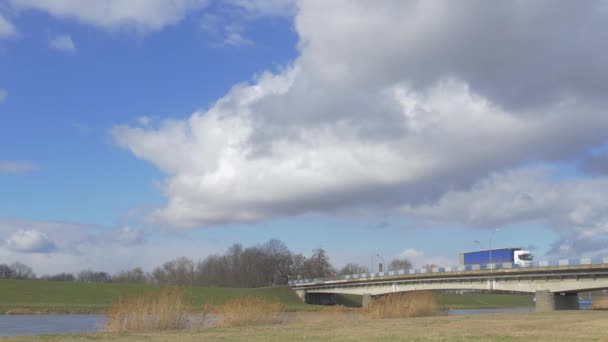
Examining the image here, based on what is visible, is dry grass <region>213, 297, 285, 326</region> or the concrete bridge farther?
the concrete bridge

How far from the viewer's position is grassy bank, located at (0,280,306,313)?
79188 mm

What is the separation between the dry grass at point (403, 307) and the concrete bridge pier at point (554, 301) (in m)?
12.3

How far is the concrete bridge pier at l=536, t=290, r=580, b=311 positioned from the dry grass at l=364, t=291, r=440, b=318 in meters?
12.3

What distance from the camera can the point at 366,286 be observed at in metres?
103

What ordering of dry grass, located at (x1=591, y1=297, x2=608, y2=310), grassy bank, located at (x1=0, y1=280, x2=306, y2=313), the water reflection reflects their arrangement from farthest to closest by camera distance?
grassy bank, located at (x1=0, y1=280, x2=306, y2=313), dry grass, located at (x1=591, y1=297, x2=608, y2=310), the water reflection

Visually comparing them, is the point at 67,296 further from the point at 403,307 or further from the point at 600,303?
the point at 600,303

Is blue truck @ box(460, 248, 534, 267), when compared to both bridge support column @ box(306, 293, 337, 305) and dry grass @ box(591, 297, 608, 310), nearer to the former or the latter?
dry grass @ box(591, 297, 608, 310)

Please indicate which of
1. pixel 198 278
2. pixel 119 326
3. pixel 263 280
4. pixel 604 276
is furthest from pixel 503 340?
pixel 198 278

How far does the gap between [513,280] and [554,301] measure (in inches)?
250

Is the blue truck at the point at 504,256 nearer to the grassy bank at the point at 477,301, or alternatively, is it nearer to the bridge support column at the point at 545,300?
the bridge support column at the point at 545,300

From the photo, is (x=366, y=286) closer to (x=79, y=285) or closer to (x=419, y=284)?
(x=419, y=284)

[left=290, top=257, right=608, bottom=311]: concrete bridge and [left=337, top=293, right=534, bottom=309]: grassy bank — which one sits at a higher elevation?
[left=290, top=257, right=608, bottom=311]: concrete bridge

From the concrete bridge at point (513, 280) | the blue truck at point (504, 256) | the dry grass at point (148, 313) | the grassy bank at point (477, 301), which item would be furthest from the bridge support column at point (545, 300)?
the grassy bank at point (477, 301)

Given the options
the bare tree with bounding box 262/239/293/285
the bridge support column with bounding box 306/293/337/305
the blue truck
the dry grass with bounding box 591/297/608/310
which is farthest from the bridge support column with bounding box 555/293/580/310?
the bare tree with bounding box 262/239/293/285
